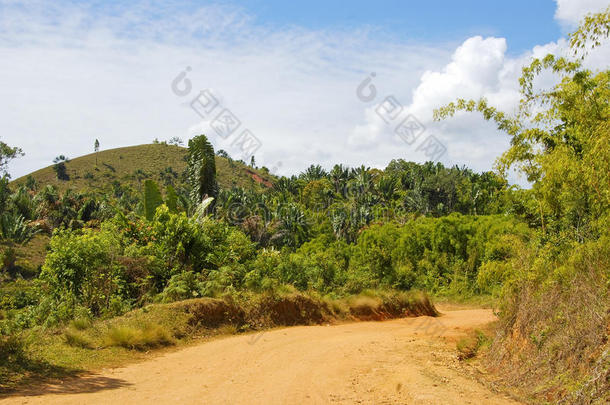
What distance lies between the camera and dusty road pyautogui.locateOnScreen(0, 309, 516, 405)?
7.11 metres

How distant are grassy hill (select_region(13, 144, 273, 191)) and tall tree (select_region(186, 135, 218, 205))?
60.2 m

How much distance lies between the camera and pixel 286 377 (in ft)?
27.9

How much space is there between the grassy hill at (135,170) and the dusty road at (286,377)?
7282 cm

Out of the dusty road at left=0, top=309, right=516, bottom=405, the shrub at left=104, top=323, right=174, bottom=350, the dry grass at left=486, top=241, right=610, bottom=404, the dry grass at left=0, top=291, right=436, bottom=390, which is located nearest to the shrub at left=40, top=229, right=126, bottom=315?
the dry grass at left=0, top=291, right=436, bottom=390

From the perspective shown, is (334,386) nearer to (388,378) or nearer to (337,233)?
(388,378)

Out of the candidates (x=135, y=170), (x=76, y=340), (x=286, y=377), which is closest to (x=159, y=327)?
(x=76, y=340)

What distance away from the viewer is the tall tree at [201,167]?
2186 centimetres

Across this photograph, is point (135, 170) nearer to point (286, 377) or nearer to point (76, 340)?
point (76, 340)

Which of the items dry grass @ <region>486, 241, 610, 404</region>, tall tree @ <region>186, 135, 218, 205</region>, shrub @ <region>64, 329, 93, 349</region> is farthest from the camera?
tall tree @ <region>186, 135, 218, 205</region>

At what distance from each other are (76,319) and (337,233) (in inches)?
1747

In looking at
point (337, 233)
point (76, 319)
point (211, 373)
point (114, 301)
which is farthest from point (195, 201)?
point (337, 233)

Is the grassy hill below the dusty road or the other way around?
the other way around

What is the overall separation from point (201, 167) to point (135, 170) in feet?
238

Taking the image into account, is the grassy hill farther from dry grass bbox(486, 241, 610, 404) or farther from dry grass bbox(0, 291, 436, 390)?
dry grass bbox(486, 241, 610, 404)
